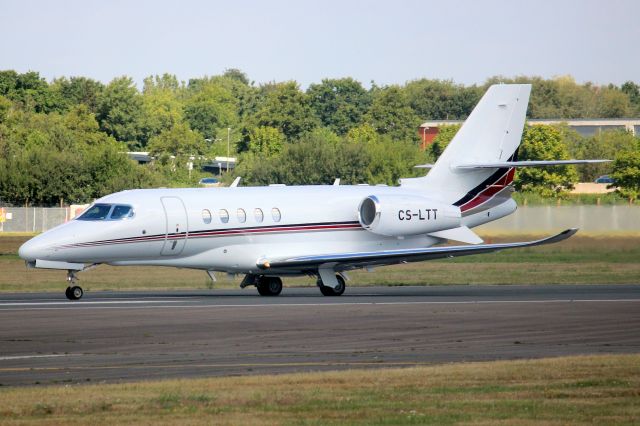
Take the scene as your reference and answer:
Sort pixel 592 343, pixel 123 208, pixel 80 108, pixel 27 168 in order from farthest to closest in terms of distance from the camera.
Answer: pixel 80 108 → pixel 27 168 → pixel 123 208 → pixel 592 343

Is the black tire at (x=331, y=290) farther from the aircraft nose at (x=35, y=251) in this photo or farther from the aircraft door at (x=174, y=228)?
the aircraft nose at (x=35, y=251)

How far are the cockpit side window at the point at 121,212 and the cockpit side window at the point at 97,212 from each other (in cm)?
16

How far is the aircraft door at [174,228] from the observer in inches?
1298

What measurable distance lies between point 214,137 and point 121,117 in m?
39.9

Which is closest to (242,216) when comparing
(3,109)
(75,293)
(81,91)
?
(75,293)

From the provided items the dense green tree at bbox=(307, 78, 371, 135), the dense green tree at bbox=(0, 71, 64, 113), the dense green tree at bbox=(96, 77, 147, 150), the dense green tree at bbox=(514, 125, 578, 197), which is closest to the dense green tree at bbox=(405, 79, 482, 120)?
the dense green tree at bbox=(307, 78, 371, 135)

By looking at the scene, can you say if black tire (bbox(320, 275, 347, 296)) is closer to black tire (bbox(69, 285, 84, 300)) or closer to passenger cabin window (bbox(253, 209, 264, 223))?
passenger cabin window (bbox(253, 209, 264, 223))

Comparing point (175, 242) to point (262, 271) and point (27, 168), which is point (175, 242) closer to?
point (262, 271)

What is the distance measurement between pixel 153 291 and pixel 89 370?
20.2 m

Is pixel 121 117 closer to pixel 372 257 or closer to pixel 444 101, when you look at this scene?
pixel 444 101

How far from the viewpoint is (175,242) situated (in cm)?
3309

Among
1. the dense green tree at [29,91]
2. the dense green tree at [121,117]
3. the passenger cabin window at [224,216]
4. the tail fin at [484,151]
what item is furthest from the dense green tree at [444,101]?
the passenger cabin window at [224,216]

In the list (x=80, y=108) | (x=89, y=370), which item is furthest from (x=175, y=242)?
(x=80, y=108)

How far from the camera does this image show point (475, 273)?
Result: 44.0 meters
